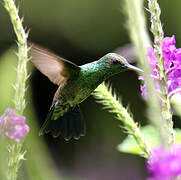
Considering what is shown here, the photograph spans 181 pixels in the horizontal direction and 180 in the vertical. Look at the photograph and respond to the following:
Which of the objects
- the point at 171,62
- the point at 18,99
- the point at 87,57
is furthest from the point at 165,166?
the point at 87,57

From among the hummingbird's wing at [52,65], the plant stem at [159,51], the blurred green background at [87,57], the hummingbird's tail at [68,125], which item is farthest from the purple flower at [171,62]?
the blurred green background at [87,57]

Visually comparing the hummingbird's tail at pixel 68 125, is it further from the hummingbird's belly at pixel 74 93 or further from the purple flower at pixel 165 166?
the purple flower at pixel 165 166

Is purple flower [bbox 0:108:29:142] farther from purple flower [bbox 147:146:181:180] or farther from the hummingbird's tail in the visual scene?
the hummingbird's tail

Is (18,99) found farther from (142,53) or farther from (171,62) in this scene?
(171,62)

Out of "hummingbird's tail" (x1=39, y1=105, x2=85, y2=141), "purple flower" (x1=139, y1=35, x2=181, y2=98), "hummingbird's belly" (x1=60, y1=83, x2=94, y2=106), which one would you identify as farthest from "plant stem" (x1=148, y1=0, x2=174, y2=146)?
"hummingbird's tail" (x1=39, y1=105, x2=85, y2=141)

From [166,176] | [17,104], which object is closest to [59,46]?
[17,104]

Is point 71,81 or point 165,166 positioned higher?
point 71,81
